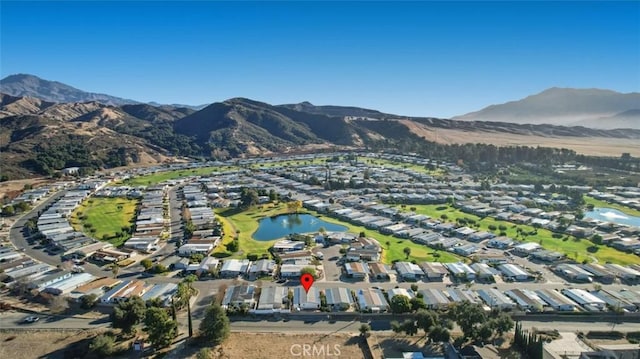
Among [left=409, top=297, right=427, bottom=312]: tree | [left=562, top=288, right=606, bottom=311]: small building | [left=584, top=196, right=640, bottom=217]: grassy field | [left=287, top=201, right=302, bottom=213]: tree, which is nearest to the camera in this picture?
[left=409, top=297, right=427, bottom=312]: tree

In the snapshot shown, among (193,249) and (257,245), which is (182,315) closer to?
(193,249)

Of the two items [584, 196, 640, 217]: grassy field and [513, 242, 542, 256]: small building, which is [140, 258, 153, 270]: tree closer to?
[513, 242, 542, 256]: small building

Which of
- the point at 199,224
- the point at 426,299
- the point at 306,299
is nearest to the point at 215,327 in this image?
the point at 306,299

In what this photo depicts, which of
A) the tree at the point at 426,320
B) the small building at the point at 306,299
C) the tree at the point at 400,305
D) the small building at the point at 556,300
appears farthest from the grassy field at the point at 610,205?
the small building at the point at 306,299

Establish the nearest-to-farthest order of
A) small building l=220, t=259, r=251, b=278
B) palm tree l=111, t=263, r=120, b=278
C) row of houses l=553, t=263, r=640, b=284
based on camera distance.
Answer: palm tree l=111, t=263, r=120, b=278 < small building l=220, t=259, r=251, b=278 < row of houses l=553, t=263, r=640, b=284

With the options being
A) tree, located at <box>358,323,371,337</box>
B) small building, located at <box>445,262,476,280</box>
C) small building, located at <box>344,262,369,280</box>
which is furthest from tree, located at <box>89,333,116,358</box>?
small building, located at <box>445,262,476,280</box>
